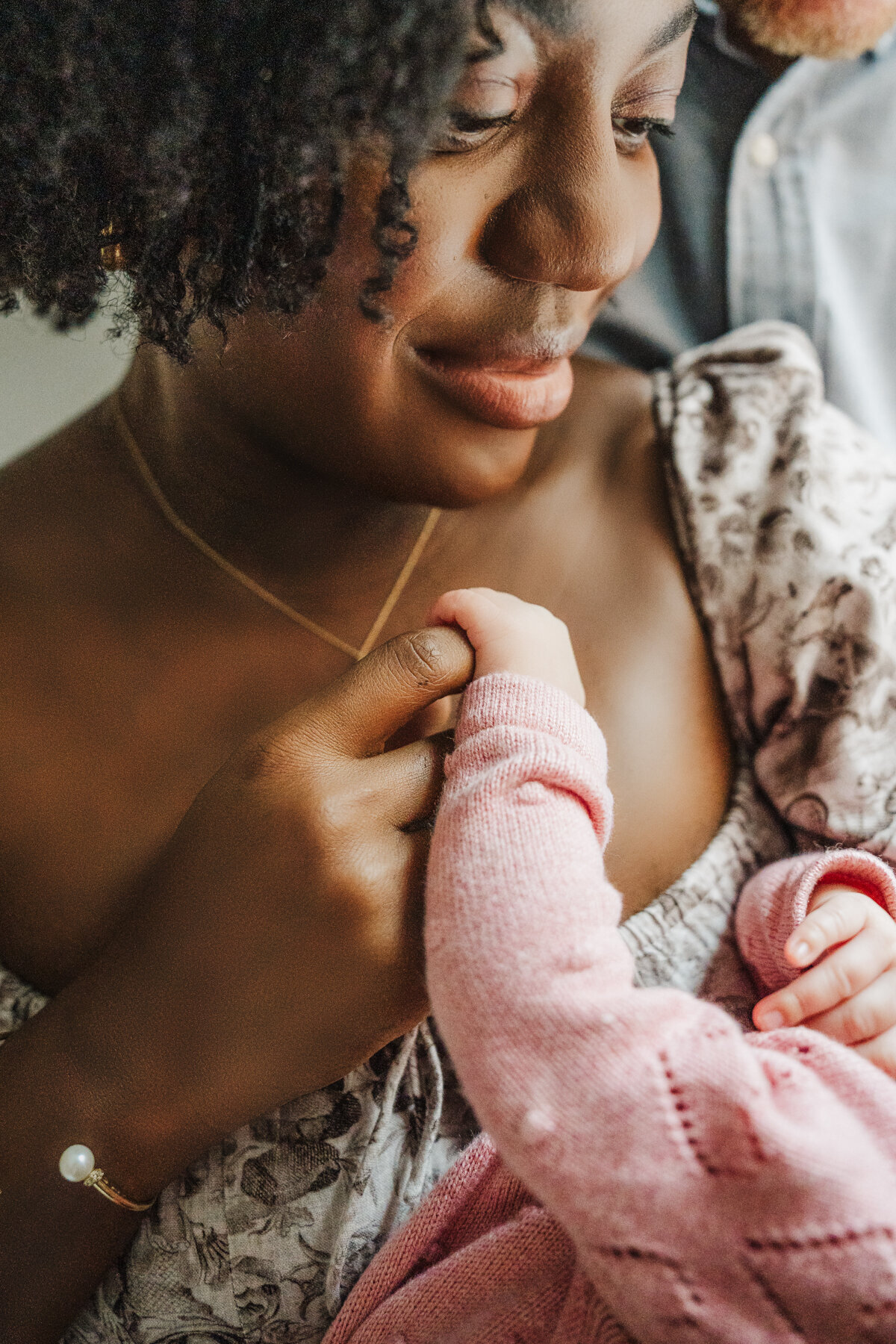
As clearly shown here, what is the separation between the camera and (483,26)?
0.61m

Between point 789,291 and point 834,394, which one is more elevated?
point 789,291

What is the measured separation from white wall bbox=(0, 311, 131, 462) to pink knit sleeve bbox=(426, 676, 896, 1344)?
2.46ft

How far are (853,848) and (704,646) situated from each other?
0.81ft

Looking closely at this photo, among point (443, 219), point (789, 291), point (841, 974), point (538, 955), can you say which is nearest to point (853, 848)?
point (841, 974)

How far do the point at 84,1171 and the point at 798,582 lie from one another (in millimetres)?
809

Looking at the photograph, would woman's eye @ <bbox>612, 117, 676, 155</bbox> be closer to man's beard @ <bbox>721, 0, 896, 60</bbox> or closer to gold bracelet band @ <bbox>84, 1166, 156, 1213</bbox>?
man's beard @ <bbox>721, 0, 896, 60</bbox>

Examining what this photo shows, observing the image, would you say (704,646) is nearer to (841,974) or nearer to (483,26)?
(841,974)

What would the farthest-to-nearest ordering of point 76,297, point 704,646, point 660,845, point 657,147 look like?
1. point 657,147
2. point 704,646
3. point 660,845
4. point 76,297

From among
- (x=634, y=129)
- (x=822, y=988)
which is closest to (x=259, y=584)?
(x=634, y=129)

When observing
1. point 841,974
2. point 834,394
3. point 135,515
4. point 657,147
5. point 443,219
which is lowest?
point 834,394

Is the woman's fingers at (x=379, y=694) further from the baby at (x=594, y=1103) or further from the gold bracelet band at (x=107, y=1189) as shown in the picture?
the gold bracelet band at (x=107, y=1189)

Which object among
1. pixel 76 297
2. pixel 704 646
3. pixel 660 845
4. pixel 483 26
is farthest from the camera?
pixel 704 646

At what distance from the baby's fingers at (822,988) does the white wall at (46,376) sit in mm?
913

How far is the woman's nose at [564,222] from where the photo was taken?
27.6 inches
